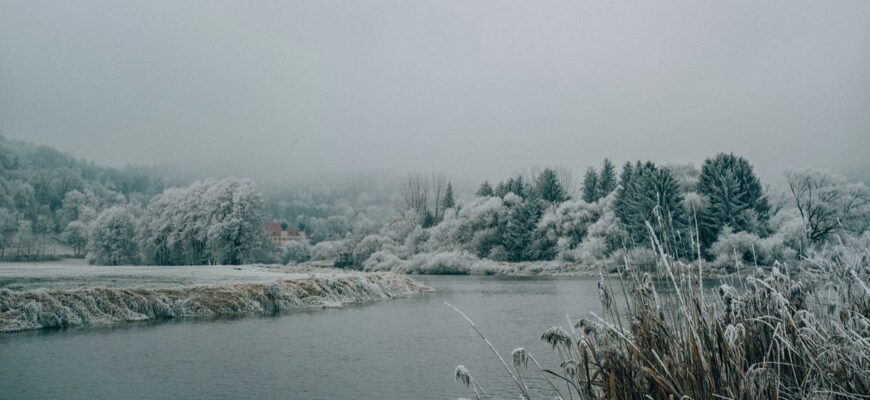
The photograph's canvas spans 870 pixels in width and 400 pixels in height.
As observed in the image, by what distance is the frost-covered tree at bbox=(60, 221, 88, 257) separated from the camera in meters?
64.5

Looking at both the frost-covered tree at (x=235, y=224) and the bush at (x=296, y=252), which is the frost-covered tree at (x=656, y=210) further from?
the bush at (x=296, y=252)

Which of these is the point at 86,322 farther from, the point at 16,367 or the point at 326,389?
the point at 326,389

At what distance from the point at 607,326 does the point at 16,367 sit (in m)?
11.8

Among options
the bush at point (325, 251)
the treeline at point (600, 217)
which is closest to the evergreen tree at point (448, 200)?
the treeline at point (600, 217)

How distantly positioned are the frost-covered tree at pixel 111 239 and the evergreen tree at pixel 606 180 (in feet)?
168

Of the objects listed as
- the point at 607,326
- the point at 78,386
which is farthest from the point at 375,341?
the point at 607,326

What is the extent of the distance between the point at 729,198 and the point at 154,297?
132ft

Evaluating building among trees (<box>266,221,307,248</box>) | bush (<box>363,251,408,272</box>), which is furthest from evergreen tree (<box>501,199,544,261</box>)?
building among trees (<box>266,221,307,248</box>)

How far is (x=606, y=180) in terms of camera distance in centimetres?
6650

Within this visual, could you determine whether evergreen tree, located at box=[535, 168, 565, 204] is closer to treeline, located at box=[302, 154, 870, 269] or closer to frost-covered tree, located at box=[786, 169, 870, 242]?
treeline, located at box=[302, 154, 870, 269]

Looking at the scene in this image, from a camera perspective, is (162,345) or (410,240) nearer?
(162,345)

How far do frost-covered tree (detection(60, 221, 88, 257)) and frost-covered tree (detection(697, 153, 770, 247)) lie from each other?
6289 cm

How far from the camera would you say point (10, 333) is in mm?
14969

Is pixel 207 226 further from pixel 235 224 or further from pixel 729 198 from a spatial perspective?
pixel 729 198
